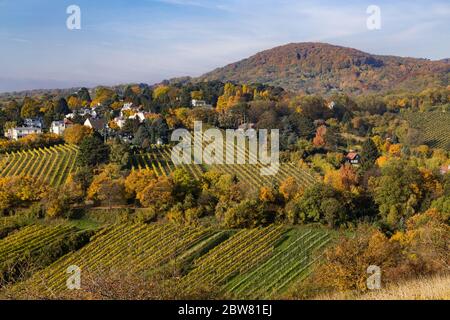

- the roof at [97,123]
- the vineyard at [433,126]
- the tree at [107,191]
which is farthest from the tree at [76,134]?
the vineyard at [433,126]

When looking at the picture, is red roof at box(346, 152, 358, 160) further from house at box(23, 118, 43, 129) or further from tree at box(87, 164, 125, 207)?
house at box(23, 118, 43, 129)

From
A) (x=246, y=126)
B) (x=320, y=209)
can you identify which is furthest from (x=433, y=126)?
(x=320, y=209)

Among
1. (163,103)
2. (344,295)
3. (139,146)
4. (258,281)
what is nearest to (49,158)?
(139,146)

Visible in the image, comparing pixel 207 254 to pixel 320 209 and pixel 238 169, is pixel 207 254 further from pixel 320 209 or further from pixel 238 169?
pixel 238 169

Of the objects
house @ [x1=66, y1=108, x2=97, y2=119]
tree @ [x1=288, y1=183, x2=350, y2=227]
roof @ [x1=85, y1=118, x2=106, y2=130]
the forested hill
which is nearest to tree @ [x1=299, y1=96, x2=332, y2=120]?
roof @ [x1=85, y1=118, x2=106, y2=130]

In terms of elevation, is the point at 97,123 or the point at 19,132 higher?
the point at 97,123
